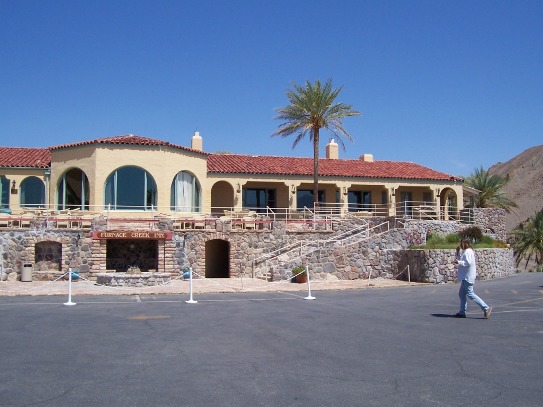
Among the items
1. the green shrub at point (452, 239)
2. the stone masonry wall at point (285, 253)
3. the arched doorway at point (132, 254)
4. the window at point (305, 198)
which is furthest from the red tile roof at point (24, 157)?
the green shrub at point (452, 239)

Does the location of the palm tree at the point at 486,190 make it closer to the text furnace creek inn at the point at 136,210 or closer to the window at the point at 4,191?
the text furnace creek inn at the point at 136,210

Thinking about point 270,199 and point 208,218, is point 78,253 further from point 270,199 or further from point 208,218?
point 270,199

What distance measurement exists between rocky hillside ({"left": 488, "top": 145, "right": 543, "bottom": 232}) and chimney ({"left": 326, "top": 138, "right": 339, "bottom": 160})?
1656 inches

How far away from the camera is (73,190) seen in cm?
3147

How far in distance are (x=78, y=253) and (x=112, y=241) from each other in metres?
2.10

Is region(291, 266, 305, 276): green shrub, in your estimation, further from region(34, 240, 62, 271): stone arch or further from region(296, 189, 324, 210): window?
region(296, 189, 324, 210): window

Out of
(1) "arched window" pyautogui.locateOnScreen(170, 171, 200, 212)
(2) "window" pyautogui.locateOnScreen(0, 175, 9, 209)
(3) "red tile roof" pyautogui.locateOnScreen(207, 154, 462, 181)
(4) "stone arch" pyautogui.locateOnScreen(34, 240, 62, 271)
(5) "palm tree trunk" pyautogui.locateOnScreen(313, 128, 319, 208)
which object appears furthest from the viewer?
(3) "red tile roof" pyautogui.locateOnScreen(207, 154, 462, 181)

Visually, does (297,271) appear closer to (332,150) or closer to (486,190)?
(332,150)

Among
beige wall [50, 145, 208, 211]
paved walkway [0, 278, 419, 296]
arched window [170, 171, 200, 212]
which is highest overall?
beige wall [50, 145, 208, 211]

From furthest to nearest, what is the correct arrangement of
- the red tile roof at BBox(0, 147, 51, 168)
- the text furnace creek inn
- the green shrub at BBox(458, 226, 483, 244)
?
the red tile roof at BBox(0, 147, 51, 168) → the green shrub at BBox(458, 226, 483, 244) → the text furnace creek inn

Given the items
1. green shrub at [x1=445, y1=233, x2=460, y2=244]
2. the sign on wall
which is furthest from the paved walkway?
green shrub at [x1=445, y1=233, x2=460, y2=244]

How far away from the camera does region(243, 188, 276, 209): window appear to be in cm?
3977

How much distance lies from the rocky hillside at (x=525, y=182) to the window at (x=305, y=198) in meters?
45.2

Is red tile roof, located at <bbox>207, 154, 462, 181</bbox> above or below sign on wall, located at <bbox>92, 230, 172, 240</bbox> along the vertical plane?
above
